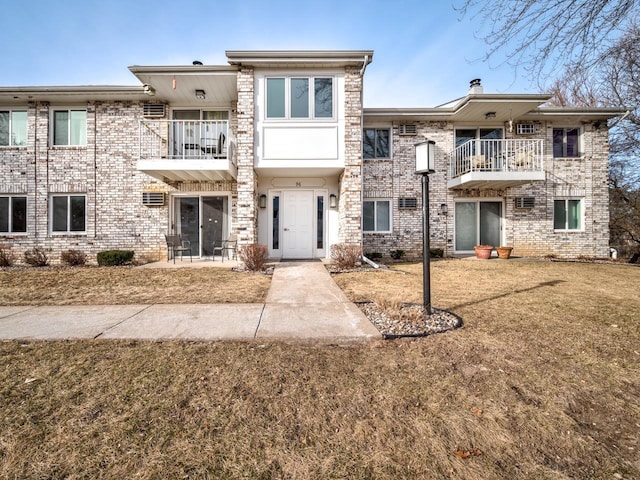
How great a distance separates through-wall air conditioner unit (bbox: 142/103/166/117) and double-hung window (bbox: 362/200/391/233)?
819 centimetres

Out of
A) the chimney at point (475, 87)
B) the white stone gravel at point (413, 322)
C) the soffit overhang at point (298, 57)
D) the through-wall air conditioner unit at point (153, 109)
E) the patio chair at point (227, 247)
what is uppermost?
the chimney at point (475, 87)

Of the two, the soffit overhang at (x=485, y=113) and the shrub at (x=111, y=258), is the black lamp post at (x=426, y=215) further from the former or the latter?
the shrub at (x=111, y=258)

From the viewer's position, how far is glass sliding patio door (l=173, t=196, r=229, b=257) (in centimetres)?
1032

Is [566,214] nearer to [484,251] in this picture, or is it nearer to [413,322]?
[484,251]

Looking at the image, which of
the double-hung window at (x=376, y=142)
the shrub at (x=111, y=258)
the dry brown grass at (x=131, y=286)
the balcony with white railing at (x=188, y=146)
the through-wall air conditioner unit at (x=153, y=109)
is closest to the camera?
the dry brown grass at (x=131, y=286)

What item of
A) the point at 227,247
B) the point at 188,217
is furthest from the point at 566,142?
the point at 188,217

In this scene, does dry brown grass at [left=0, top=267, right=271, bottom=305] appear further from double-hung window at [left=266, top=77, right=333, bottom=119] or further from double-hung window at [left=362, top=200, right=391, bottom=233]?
double-hung window at [left=362, top=200, right=391, bottom=233]

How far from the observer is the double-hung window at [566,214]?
1146 cm

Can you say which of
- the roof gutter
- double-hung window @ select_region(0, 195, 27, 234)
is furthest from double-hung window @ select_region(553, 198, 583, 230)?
double-hung window @ select_region(0, 195, 27, 234)

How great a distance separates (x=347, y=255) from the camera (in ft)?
26.4

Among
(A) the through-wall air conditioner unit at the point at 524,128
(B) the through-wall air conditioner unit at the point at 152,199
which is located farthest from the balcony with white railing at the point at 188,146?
(A) the through-wall air conditioner unit at the point at 524,128

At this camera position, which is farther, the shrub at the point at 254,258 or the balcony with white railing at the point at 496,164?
the balcony with white railing at the point at 496,164

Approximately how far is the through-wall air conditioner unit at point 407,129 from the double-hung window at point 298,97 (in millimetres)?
4053

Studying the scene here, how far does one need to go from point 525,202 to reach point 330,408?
497 inches
